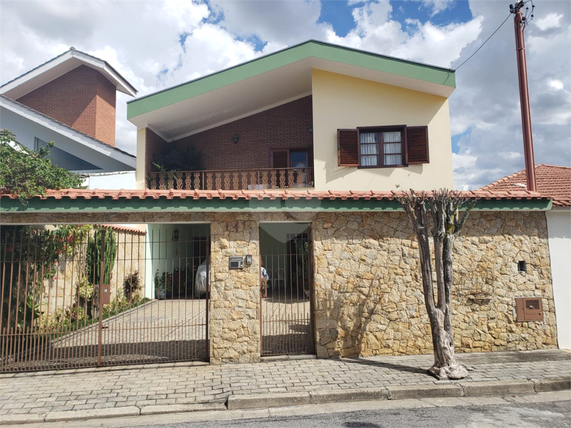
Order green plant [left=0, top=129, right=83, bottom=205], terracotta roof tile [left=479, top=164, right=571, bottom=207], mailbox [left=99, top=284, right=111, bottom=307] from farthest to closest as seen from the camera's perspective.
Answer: terracotta roof tile [left=479, top=164, right=571, bottom=207], mailbox [left=99, top=284, right=111, bottom=307], green plant [left=0, top=129, right=83, bottom=205]

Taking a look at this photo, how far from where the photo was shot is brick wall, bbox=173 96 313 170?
15.3m

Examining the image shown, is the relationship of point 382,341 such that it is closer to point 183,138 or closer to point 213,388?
point 213,388

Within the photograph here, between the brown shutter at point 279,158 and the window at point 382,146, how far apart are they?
323 cm

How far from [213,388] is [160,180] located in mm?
9251

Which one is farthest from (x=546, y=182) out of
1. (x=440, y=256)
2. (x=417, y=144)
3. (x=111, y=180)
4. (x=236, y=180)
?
(x=111, y=180)

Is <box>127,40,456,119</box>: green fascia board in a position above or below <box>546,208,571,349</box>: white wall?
above

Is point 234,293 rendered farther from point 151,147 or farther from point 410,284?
point 151,147

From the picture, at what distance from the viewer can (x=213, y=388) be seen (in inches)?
224

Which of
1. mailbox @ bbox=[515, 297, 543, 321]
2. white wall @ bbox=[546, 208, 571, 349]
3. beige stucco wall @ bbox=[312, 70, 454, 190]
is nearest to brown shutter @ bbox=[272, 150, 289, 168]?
beige stucco wall @ bbox=[312, 70, 454, 190]

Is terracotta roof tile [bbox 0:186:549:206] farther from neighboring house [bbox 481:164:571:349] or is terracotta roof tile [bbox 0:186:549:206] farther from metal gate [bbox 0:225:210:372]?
metal gate [bbox 0:225:210:372]

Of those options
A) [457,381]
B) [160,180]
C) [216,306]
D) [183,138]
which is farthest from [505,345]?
[183,138]

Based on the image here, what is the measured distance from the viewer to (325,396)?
5.40 meters

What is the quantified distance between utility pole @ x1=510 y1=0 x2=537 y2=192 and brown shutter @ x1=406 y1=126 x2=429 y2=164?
3209mm

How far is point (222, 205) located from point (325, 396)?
3.40m
